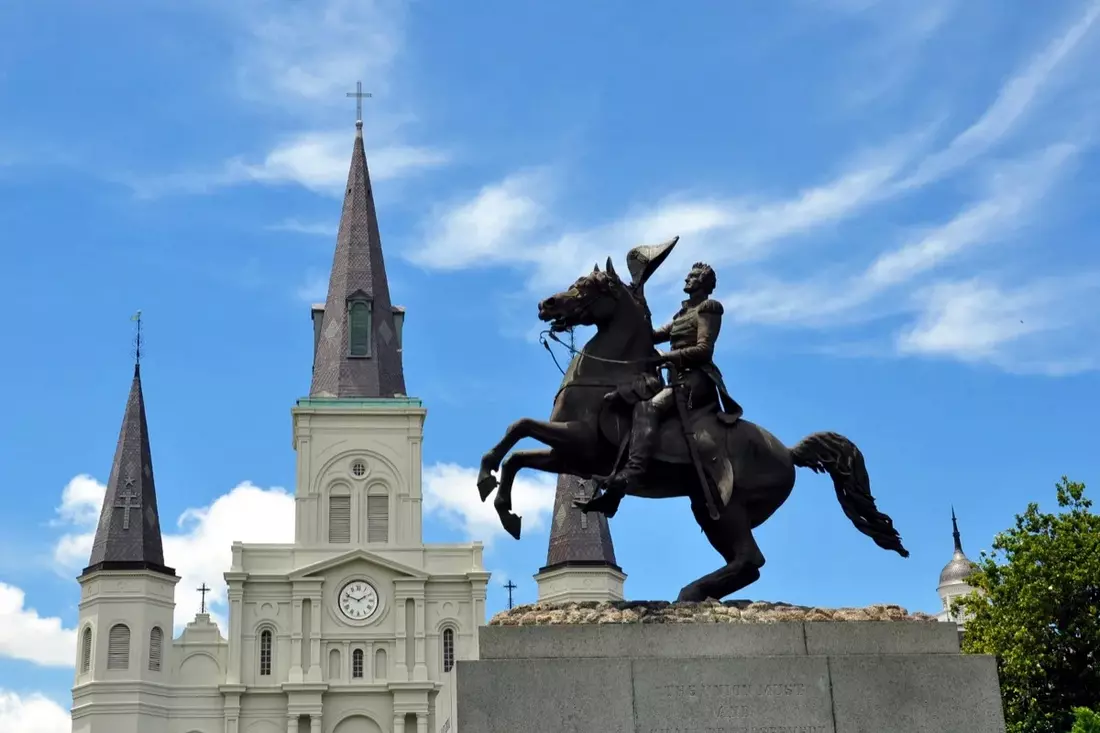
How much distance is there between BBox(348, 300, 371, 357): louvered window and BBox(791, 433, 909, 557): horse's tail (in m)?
59.9

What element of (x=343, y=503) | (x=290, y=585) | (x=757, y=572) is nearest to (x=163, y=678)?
(x=290, y=585)

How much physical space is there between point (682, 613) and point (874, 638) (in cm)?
139

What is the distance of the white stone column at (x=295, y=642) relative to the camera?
62.9 m

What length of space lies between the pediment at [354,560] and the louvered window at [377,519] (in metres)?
1.35

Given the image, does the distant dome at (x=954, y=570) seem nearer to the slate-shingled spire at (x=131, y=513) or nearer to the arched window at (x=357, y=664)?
the arched window at (x=357, y=664)

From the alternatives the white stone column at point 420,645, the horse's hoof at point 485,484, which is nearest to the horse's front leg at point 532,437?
the horse's hoof at point 485,484

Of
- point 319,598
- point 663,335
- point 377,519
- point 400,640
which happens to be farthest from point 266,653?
point 663,335

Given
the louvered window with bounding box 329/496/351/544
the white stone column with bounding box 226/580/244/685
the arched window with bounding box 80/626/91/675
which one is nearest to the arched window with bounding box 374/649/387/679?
the louvered window with bounding box 329/496/351/544

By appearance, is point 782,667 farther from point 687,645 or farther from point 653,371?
point 653,371

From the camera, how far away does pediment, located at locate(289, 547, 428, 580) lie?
211 ft

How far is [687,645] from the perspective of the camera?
10.2 metres

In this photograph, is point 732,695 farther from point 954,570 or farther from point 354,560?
point 954,570

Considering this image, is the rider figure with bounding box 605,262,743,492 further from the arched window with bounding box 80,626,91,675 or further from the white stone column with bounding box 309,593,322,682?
the arched window with bounding box 80,626,91,675

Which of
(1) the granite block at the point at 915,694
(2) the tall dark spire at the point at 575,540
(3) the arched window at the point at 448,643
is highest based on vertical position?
(2) the tall dark spire at the point at 575,540
